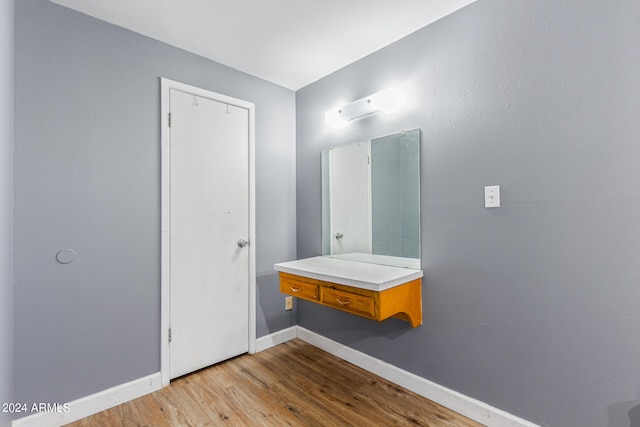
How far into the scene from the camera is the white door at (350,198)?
7.77ft

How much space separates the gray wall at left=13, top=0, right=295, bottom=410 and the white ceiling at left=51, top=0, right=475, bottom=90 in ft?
0.52

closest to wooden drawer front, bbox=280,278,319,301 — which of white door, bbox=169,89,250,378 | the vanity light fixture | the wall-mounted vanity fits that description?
the wall-mounted vanity

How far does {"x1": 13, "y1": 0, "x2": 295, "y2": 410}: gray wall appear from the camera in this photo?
164 centimetres

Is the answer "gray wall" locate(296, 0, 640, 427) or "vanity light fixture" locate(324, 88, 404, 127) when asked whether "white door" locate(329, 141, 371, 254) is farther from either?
"gray wall" locate(296, 0, 640, 427)

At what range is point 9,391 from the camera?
5.08ft

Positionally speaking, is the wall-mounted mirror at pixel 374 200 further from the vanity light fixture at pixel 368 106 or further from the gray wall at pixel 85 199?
the gray wall at pixel 85 199

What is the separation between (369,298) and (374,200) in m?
0.82

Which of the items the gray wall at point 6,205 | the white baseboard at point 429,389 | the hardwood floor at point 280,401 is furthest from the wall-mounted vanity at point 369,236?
the gray wall at point 6,205

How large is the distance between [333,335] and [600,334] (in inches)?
67.4

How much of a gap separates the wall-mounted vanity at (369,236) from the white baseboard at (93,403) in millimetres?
1057

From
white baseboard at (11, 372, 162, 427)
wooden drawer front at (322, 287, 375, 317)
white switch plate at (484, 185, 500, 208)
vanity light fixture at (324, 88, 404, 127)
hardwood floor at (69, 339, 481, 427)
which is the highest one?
vanity light fixture at (324, 88, 404, 127)

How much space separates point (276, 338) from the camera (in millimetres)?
2727

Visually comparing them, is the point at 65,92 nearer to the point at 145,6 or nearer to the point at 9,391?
the point at 145,6

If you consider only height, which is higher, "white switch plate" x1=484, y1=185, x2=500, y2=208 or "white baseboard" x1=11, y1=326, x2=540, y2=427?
"white switch plate" x1=484, y1=185, x2=500, y2=208
